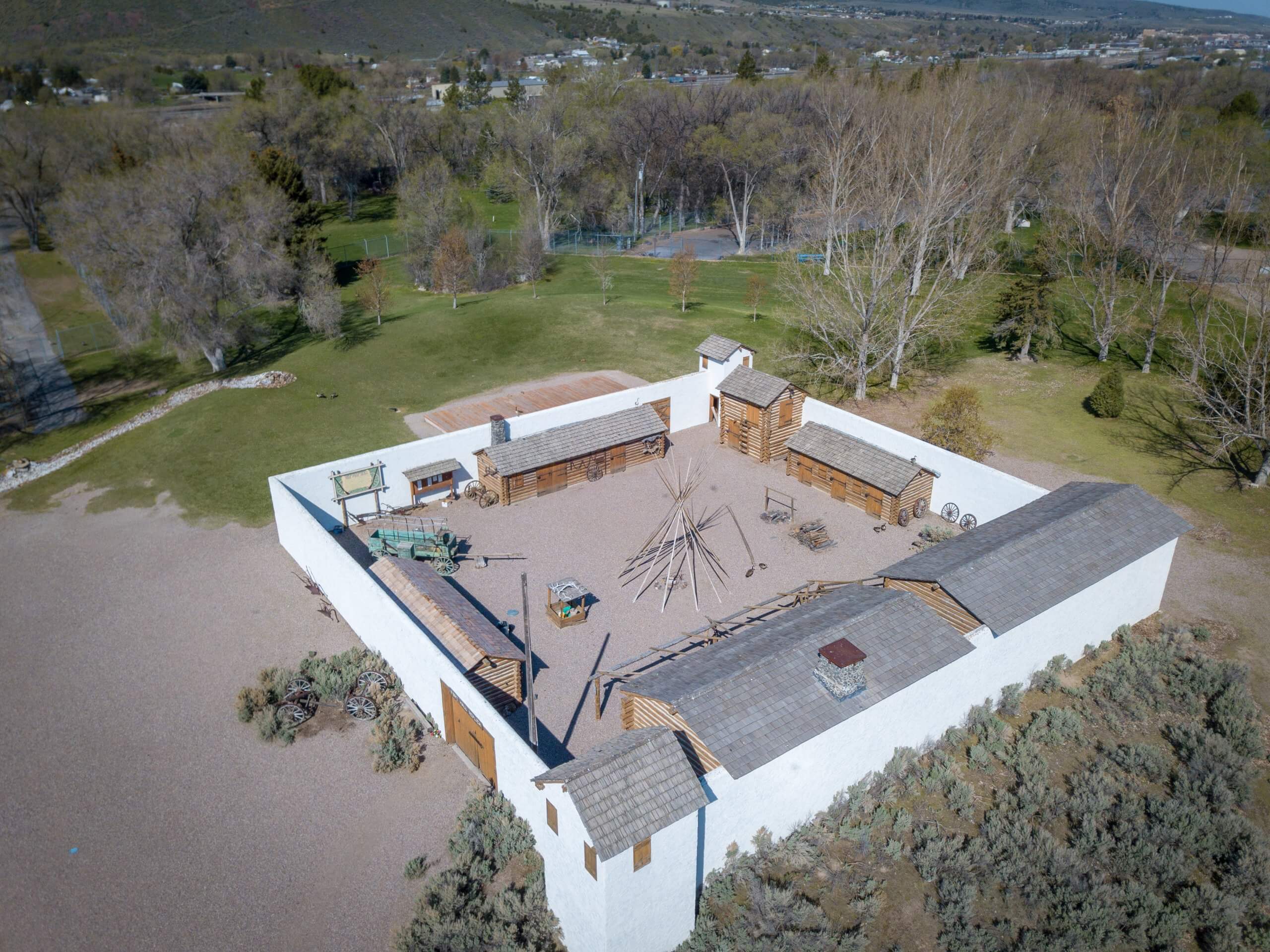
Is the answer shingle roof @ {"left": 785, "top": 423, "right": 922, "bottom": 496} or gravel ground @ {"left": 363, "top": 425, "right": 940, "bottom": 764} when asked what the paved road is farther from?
shingle roof @ {"left": 785, "top": 423, "right": 922, "bottom": 496}

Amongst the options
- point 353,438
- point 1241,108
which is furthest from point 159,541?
point 1241,108

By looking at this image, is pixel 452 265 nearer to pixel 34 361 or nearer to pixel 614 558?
pixel 34 361

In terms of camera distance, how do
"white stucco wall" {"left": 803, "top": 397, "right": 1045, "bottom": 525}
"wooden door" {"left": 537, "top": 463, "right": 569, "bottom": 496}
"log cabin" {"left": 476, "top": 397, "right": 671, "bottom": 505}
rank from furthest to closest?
"wooden door" {"left": 537, "top": 463, "right": 569, "bottom": 496} < "log cabin" {"left": 476, "top": 397, "right": 671, "bottom": 505} < "white stucco wall" {"left": 803, "top": 397, "right": 1045, "bottom": 525}

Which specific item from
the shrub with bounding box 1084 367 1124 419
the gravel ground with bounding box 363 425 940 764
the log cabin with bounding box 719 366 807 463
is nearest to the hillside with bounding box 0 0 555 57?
the log cabin with bounding box 719 366 807 463

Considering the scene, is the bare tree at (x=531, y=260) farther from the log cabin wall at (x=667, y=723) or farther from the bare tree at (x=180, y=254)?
the log cabin wall at (x=667, y=723)

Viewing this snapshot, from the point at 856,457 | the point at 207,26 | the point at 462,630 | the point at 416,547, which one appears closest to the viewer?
the point at 462,630

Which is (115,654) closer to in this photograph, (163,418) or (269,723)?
(269,723)

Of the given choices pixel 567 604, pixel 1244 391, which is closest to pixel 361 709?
pixel 567 604
